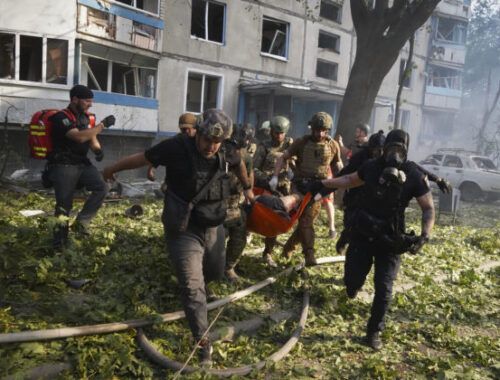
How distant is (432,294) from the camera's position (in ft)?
17.7

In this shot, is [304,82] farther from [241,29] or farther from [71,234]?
[71,234]

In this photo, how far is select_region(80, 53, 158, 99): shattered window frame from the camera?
15.4 m

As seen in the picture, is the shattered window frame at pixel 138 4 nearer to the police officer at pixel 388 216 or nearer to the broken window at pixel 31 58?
the broken window at pixel 31 58

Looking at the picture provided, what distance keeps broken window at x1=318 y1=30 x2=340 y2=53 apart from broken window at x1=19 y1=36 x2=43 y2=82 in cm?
1551

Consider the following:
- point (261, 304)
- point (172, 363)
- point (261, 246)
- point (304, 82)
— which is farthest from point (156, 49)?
point (172, 363)

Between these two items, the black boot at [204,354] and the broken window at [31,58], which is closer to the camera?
the black boot at [204,354]

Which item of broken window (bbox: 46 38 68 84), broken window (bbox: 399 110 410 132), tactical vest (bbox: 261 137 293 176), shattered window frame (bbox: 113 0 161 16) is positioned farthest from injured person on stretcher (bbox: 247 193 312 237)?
broken window (bbox: 399 110 410 132)

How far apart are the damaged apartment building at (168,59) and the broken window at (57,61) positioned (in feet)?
0.11

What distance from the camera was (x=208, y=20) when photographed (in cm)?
1859

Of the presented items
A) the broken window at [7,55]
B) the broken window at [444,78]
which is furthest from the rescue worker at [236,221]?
the broken window at [444,78]

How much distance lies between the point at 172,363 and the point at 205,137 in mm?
1789

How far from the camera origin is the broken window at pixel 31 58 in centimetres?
1346

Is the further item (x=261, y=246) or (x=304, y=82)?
(x=304, y=82)

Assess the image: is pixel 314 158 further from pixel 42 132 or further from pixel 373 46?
pixel 373 46
